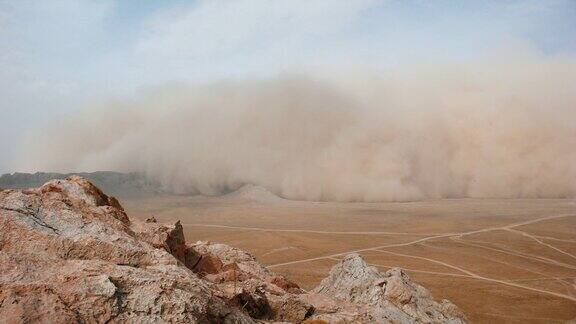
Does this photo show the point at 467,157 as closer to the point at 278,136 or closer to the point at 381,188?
the point at 381,188

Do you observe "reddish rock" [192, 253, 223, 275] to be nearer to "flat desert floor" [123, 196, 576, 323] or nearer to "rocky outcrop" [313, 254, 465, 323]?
"rocky outcrop" [313, 254, 465, 323]

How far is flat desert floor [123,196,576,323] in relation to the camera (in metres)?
38.7

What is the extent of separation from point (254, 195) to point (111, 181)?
125 ft

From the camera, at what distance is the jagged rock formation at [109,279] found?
6.49 metres

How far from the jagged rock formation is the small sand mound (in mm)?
107049

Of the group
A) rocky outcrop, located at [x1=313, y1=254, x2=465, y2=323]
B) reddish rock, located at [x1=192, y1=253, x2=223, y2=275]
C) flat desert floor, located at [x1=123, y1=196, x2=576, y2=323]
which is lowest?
flat desert floor, located at [x1=123, y1=196, x2=576, y2=323]

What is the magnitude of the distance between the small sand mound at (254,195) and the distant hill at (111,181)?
70.0 feet

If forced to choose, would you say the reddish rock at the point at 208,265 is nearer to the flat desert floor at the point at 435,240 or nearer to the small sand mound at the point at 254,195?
the flat desert floor at the point at 435,240

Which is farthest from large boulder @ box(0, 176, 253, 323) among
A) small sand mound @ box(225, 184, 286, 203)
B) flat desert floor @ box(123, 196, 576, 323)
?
small sand mound @ box(225, 184, 286, 203)

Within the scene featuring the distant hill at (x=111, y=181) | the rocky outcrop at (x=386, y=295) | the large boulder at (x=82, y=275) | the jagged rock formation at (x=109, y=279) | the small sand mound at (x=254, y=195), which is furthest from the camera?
the small sand mound at (x=254, y=195)

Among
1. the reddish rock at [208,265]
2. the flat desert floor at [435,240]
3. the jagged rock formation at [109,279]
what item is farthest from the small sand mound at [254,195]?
the jagged rock formation at [109,279]

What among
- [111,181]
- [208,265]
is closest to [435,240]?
[208,265]

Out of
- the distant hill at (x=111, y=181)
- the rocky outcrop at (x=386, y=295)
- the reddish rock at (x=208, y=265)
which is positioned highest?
the distant hill at (x=111, y=181)

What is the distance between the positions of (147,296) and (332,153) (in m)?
134
